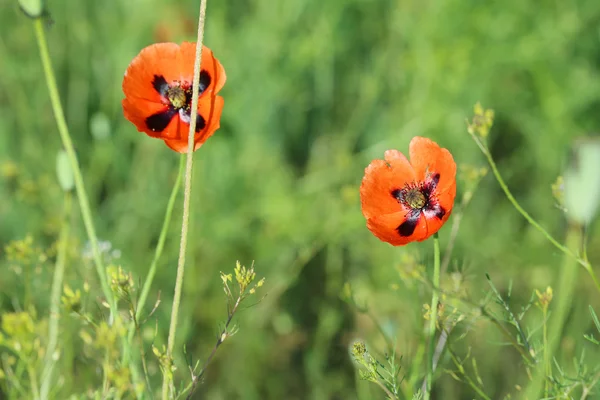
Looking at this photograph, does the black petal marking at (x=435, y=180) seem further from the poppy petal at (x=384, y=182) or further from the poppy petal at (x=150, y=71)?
the poppy petal at (x=150, y=71)

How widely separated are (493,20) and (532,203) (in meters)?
0.74

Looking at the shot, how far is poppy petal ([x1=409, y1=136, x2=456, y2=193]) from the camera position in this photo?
3.74ft

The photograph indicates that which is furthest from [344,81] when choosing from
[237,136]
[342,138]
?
[237,136]

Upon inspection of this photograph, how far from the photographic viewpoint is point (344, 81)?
10.3ft

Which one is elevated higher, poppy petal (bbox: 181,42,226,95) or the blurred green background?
poppy petal (bbox: 181,42,226,95)

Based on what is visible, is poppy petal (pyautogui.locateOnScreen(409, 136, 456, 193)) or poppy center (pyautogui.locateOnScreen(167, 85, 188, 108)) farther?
poppy center (pyautogui.locateOnScreen(167, 85, 188, 108))

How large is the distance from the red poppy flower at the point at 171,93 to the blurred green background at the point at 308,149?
3.19 ft

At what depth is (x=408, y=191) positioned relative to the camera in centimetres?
124

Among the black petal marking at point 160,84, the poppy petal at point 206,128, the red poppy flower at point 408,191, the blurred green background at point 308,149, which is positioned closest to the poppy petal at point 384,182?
the red poppy flower at point 408,191

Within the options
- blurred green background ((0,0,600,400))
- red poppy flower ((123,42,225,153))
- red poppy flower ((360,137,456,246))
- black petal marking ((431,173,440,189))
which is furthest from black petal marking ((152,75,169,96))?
blurred green background ((0,0,600,400))

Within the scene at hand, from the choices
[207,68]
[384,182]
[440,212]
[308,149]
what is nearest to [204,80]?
[207,68]

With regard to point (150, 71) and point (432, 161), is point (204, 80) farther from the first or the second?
point (432, 161)

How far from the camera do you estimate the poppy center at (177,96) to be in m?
1.25

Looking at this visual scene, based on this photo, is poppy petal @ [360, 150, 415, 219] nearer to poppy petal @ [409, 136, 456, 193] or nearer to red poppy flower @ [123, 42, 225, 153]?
poppy petal @ [409, 136, 456, 193]
